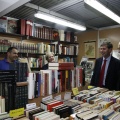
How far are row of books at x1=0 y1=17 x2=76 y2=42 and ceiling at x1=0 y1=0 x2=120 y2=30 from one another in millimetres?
186

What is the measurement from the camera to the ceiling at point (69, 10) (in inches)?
137

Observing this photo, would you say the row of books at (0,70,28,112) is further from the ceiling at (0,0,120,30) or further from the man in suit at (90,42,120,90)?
the ceiling at (0,0,120,30)

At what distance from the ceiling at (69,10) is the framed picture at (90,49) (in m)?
0.90

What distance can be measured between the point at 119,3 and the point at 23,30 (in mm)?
2583

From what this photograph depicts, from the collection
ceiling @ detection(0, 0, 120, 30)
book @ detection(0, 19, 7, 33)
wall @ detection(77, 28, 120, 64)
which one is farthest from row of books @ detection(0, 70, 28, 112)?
wall @ detection(77, 28, 120, 64)

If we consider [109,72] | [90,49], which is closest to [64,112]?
[109,72]

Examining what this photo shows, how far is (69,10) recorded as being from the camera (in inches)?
156

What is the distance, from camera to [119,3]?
3.50 meters

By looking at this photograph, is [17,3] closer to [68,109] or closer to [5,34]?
[5,34]

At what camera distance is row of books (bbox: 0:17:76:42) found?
416 centimetres

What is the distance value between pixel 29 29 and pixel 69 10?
4.26ft

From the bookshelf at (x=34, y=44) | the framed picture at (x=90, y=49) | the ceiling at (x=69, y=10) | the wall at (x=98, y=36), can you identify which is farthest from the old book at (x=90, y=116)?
the framed picture at (x=90, y=49)

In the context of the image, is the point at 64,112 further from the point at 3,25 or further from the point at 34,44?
the point at 34,44

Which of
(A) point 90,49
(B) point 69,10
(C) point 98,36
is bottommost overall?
(A) point 90,49
